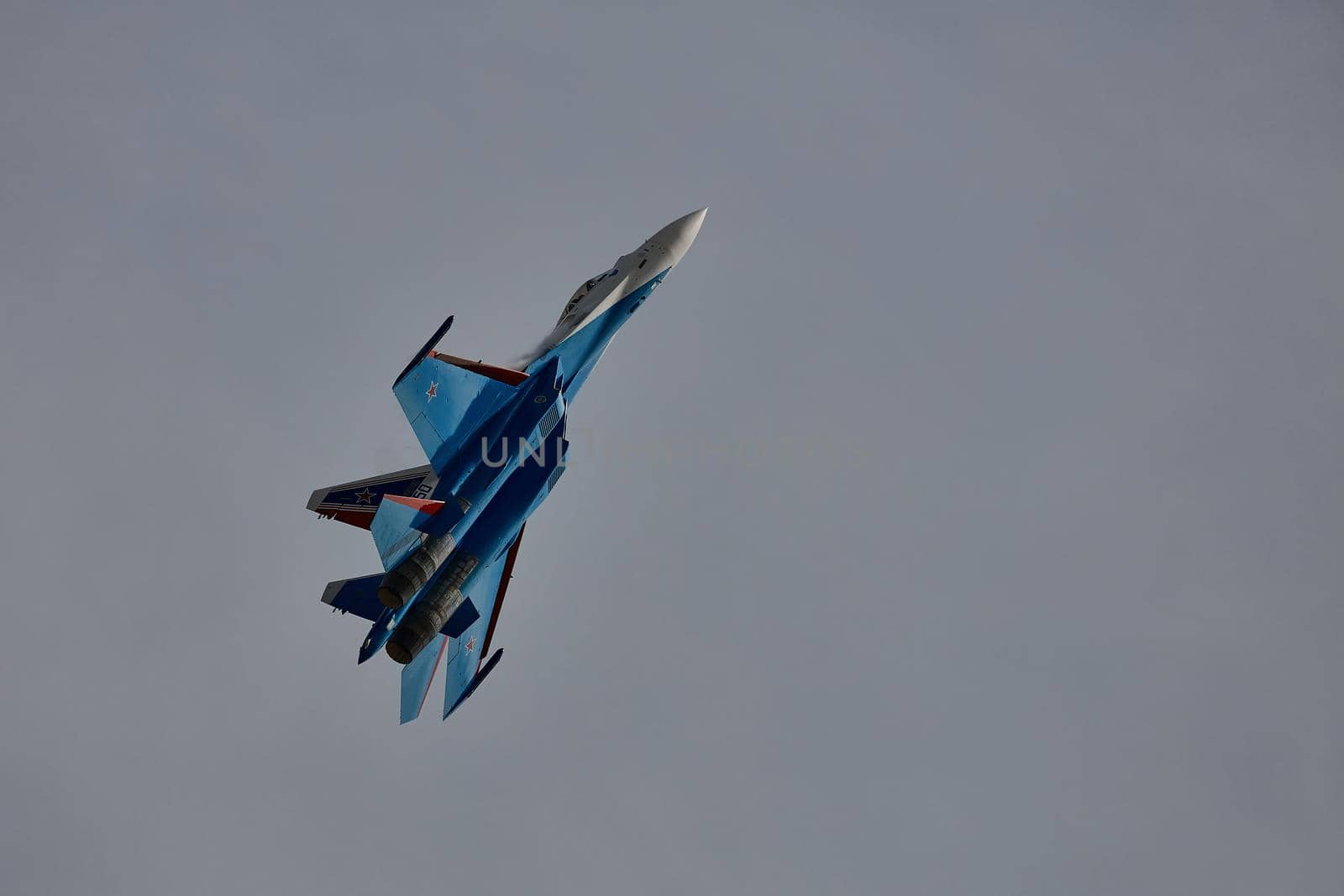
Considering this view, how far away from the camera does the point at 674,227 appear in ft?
164

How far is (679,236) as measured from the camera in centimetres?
4975

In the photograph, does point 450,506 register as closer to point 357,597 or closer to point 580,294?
point 357,597

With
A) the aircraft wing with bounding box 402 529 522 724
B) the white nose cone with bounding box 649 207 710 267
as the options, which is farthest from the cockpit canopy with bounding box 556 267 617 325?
the aircraft wing with bounding box 402 529 522 724

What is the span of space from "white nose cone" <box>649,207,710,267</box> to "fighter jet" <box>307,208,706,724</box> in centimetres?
718

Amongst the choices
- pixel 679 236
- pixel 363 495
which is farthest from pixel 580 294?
pixel 363 495

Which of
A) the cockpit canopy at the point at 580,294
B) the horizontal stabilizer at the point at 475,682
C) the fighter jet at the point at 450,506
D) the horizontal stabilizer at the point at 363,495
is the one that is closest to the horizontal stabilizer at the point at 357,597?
the fighter jet at the point at 450,506

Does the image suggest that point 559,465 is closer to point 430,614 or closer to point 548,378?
point 548,378

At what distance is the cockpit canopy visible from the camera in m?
49.4

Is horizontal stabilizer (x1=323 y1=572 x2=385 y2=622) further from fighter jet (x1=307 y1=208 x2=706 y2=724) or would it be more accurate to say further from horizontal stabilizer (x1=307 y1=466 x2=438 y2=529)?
horizontal stabilizer (x1=307 y1=466 x2=438 y2=529)

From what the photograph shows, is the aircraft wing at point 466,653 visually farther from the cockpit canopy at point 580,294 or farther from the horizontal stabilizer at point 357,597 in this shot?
the cockpit canopy at point 580,294

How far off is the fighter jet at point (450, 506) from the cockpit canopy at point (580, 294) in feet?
12.2

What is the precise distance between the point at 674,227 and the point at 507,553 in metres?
14.8

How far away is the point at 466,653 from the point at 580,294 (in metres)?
15.2

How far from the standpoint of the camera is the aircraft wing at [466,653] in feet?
142
